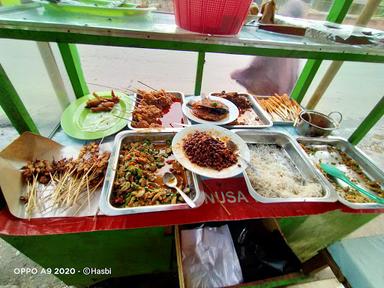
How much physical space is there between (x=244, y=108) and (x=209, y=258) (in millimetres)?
1574

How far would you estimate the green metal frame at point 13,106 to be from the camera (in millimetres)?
1306

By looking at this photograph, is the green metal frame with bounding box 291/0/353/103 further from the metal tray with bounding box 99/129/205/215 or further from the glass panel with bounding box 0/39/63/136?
the glass panel with bounding box 0/39/63/136

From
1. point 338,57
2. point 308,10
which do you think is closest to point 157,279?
point 338,57

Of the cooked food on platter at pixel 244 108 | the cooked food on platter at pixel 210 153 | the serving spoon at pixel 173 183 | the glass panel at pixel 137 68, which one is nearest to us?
the serving spoon at pixel 173 183

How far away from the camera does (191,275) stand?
1400 millimetres

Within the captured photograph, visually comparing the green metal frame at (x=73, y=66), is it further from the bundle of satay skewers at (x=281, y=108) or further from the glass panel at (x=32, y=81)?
the bundle of satay skewers at (x=281, y=108)

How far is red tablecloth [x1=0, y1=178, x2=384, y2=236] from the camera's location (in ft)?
3.70

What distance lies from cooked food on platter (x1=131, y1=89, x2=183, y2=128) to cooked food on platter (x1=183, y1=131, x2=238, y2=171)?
54 cm

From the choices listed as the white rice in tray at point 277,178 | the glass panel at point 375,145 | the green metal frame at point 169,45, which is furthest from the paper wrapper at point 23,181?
the glass panel at point 375,145

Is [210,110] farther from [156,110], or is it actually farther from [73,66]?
[73,66]

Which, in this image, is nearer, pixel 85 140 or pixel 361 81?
pixel 85 140

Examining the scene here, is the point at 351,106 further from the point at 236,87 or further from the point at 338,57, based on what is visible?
the point at 338,57

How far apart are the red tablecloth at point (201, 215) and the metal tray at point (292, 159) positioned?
57mm

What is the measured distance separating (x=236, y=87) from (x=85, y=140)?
140 inches
